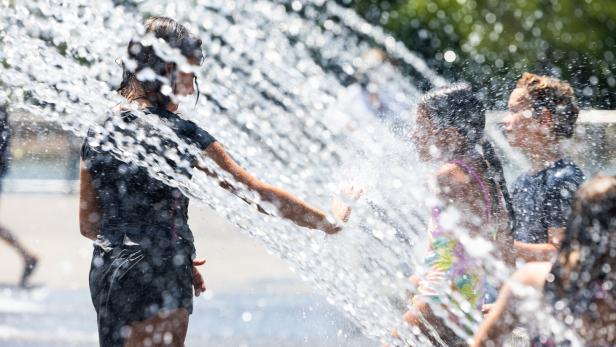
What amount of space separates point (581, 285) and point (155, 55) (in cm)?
152

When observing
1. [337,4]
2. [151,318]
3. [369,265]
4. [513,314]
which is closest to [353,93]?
[369,265]

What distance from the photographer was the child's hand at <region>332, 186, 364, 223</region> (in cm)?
360

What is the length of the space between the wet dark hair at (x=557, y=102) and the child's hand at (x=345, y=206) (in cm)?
114

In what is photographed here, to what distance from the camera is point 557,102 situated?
14.7 ft

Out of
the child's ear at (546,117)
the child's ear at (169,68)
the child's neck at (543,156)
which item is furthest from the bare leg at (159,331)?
the child's ear at (546,117)

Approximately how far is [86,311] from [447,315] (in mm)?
4091

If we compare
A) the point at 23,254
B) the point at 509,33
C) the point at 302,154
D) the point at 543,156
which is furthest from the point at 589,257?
the point at 509,33

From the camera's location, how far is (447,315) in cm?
372

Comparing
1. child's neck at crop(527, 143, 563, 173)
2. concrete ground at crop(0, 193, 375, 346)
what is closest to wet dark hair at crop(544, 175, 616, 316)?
child's neck at crop(527, 143, 563, 173)

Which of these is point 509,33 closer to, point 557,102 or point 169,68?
point 557,102

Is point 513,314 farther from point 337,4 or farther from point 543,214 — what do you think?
point 337,4

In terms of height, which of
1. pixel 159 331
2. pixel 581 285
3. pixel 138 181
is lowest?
A: pixel 159 331

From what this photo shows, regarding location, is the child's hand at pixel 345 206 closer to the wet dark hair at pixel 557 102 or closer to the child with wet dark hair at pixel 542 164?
the child with wet dark hair at pixel 542 164

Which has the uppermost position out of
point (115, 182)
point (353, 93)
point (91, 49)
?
point (115, 182)
